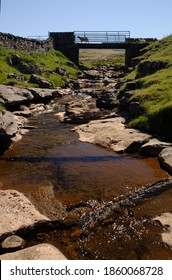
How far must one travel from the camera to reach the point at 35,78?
39.3m

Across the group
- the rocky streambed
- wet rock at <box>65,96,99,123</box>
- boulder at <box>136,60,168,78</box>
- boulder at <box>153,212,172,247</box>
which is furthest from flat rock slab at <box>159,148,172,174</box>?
boulder at <box>136,60,168,78</box>

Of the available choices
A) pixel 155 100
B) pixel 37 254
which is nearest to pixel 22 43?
pixel 155 100

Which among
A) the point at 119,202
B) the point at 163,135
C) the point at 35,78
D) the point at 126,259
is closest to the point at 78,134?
the point at 163,135

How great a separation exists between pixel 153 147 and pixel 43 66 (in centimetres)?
3436

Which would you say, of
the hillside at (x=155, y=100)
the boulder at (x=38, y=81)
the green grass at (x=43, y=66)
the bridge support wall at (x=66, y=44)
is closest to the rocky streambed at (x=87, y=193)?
the hillside at (x=155, y=100)

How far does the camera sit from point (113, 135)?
2083 centimetres

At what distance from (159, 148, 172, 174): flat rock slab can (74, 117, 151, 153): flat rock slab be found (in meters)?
2.36

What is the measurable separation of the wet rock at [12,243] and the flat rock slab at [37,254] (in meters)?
0.41

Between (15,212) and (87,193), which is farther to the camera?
(87,193)

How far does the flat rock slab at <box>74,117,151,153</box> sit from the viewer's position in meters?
18.8

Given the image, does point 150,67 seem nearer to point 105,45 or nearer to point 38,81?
point 38,81

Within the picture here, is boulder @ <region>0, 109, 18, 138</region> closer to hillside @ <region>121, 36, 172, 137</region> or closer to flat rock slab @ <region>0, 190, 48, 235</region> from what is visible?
flat rock slab @ <region>0, 190, 48, 235</region>

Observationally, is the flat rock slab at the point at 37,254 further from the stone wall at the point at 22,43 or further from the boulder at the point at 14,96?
the stone wall at the point at 22,43
